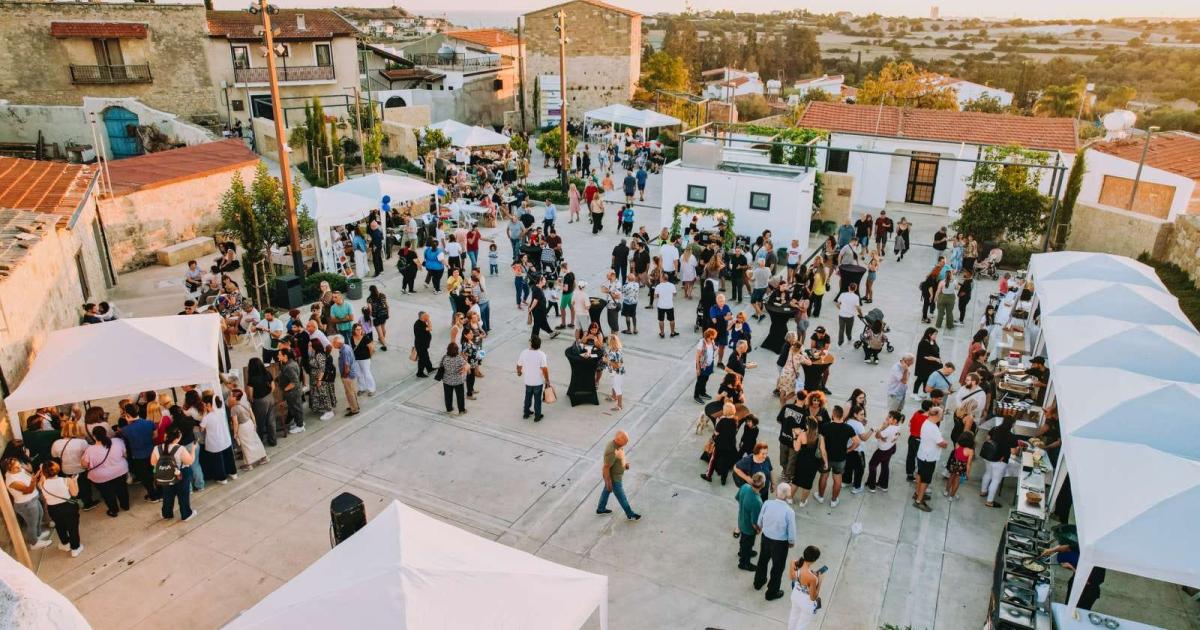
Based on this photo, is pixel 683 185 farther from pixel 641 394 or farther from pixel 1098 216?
pixel 1098 216

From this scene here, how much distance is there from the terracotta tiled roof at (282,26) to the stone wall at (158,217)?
57.0ft

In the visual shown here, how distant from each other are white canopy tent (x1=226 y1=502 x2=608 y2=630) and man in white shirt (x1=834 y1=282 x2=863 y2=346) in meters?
9.49

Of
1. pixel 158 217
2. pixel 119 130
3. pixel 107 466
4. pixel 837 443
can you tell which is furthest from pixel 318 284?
pixel 119 130

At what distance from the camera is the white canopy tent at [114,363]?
946 centimetres

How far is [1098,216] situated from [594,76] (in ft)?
102

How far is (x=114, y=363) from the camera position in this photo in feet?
32.4

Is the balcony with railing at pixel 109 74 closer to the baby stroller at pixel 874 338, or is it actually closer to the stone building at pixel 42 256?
the stone building at pixel 42 256

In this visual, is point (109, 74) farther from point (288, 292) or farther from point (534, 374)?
point (534, 374)

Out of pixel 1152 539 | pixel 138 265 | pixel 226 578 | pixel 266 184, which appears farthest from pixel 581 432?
pixel 138 265

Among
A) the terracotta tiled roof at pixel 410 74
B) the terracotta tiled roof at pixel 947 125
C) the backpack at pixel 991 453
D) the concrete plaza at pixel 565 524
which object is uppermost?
the terracotta tiled roof at pixel 410 74

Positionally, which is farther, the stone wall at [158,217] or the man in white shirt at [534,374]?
the stone wall at [158,217]

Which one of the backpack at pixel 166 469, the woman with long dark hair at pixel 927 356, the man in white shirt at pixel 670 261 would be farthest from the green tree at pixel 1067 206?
the backpack at pixel 166 469

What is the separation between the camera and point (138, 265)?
19.3 metres

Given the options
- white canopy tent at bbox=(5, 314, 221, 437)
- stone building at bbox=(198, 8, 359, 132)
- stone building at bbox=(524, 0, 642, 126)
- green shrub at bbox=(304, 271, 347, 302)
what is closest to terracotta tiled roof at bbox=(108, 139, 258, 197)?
green shrub at bbox=(304, 271, 347, 302)
